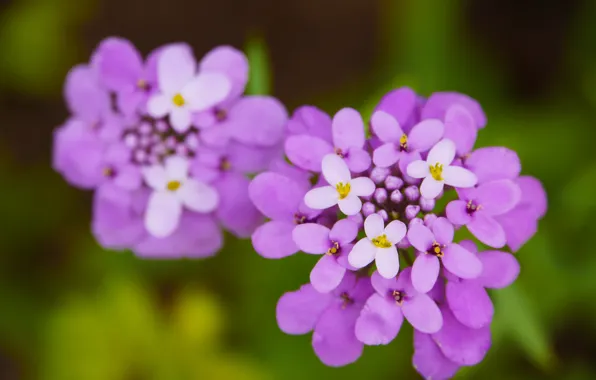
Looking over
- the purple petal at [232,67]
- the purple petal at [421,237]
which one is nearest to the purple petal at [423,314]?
the purple petal at [421,237]

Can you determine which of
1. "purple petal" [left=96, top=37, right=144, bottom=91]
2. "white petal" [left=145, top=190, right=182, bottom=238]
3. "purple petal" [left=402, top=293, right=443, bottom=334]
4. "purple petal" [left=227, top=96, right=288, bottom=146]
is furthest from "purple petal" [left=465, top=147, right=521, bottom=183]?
"purple petal" [left=96, top=37, right=144, bottom=91]

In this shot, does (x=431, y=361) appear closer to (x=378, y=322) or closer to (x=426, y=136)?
(x=378, y=322)

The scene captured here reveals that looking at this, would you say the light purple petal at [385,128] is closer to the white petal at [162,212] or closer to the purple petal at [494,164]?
the purple petal at [494,164]

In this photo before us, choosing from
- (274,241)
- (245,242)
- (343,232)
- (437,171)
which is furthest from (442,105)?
(245,242)

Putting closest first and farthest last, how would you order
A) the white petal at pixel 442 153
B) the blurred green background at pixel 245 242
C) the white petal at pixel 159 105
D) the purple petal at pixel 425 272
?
the purple petal at pixel 425 272 → the white petal at pixel 442 153 → the white petal at pixel 159 105 → the blurred green background at pixel 245 242

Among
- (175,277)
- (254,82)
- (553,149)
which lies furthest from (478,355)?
(175,277)

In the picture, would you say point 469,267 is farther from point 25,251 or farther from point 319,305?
point 25,251

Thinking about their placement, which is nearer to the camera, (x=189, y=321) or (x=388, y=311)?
(x=388, y=311)
